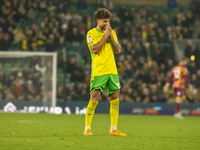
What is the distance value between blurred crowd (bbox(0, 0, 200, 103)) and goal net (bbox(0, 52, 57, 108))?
2.28 feet

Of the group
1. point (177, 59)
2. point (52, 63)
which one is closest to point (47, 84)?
point (52, 63)

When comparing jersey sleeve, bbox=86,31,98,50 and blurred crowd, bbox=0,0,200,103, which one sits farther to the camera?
blurred crowd, bbox=0,0,200,103

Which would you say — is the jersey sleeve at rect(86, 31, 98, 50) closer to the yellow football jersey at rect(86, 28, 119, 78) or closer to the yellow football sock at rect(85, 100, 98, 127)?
the yellow football jersey at rect(86, 28, 119, 78)

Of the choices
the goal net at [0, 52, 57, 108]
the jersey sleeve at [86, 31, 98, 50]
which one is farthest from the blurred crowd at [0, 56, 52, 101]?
the jersey sleeve at [86, 31, 98, 50]

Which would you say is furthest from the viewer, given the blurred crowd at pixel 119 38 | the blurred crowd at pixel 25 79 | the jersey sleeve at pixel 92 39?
the blurred crowd at pixel 119 38

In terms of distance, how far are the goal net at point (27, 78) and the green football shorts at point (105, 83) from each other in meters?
9.34

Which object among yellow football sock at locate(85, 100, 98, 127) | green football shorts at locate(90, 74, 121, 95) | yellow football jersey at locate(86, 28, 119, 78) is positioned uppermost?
yellow football jersey at locate(86, 28, 119, 78)

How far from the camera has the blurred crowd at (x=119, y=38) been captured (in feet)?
58.5

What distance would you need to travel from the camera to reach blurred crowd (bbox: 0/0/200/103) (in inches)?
702

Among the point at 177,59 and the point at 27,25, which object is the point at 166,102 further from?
the point at 27,25

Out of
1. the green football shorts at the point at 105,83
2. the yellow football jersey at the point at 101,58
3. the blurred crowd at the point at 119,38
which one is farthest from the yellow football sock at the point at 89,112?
the blurred crowd at the point at 119,38

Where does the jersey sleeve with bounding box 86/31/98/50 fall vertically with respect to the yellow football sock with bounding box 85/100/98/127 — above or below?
above

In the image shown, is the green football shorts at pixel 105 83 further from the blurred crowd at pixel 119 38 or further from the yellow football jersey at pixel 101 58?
the blurred crowd at pixel 119 38

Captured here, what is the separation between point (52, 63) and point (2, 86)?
2.13m
